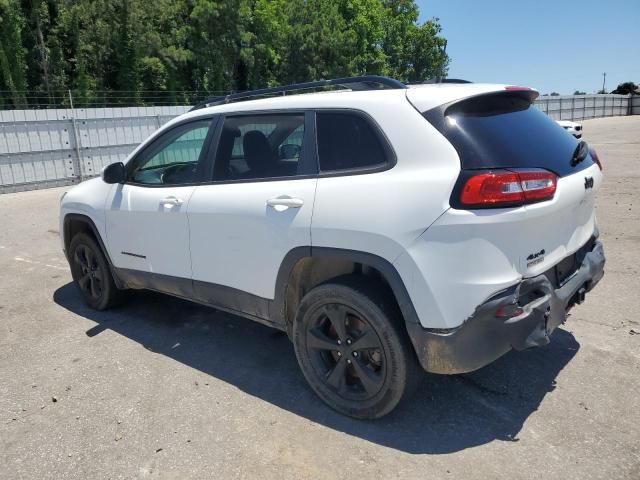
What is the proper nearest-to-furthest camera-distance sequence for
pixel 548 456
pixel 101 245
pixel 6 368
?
pixel 548 456 < pixel 6 368 < pixel 101 245

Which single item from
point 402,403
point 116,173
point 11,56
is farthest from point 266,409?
point 11,56

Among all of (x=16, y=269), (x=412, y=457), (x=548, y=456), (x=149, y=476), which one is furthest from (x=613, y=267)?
(x=16, y=269)

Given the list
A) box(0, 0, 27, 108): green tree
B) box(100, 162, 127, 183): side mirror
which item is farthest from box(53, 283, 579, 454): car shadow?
box(0, 0, 27, 108): green tree

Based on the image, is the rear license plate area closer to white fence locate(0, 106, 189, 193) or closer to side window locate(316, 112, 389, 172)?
side window locate(316, 112, 389, 172)

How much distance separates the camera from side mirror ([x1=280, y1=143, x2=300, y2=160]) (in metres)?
3.07

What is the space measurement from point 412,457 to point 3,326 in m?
3.77

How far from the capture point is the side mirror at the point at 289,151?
10.1 feet

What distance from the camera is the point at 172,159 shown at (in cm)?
429

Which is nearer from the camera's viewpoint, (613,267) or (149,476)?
(149,476)

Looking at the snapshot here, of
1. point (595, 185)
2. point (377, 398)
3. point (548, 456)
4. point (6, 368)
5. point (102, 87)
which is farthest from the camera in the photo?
point (102, 87)

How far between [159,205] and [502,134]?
2389mm

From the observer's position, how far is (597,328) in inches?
153

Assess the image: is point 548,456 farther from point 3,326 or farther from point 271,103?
point 3,326

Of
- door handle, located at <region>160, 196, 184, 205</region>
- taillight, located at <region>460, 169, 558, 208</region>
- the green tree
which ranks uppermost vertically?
the green tree
